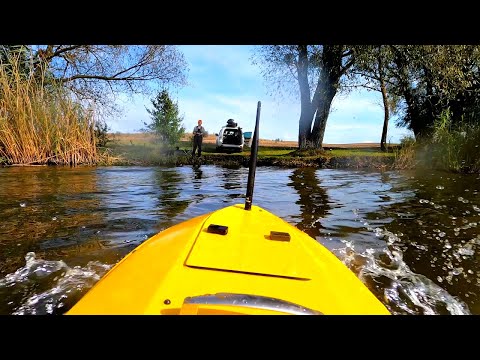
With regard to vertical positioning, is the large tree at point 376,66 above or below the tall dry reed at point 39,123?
above

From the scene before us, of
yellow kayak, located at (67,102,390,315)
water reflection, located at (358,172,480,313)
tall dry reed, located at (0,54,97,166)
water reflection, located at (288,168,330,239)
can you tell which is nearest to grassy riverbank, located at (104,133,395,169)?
tall dry reed, located at (0,54,97,166)

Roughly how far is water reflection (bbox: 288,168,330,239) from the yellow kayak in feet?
7.66

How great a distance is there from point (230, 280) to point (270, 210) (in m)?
4.09

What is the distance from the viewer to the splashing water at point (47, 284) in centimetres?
244

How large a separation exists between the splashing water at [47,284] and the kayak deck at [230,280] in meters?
0.81

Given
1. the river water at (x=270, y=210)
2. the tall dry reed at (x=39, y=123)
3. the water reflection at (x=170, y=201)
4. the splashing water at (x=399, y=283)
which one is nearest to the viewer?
the splashing water at (x=399, y=283)

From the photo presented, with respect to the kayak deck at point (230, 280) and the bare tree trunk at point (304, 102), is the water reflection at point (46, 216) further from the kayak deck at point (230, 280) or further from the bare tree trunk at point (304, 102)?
the bare tree trunk at point (304, 102)

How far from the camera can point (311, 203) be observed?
20.6ft

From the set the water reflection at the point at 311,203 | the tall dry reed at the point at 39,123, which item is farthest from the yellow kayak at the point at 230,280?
the tall dry reed at the point at 39,123

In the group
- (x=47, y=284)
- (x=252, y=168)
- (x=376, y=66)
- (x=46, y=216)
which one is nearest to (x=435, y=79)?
(x=376, y=66)

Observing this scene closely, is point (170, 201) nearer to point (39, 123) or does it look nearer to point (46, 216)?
point (46, 216)

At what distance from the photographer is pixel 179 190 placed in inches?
291

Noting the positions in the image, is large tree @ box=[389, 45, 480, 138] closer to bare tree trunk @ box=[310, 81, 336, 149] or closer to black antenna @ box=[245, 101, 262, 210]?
bare tree trunk @ box=[310, 81, 336, 149]
